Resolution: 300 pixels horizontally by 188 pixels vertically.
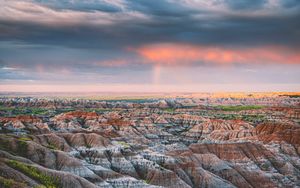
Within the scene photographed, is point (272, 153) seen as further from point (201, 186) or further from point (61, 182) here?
point (61, 182)

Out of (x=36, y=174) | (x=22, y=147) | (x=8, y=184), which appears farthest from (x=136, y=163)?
(x=8, y=184)

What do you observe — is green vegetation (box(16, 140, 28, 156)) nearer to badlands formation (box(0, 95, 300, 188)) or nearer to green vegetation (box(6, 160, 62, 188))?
badlands formation (box(0, 95, 300, 188))

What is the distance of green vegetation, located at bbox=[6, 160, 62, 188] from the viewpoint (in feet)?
255

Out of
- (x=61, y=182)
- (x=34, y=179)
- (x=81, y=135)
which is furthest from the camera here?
(x=81, y=135)

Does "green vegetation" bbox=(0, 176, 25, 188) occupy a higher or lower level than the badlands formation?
higher

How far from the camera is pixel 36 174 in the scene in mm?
79938

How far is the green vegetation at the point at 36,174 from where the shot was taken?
77688 millimetres

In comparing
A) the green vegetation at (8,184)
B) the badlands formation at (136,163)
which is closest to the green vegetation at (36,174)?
the badlands formation at (136,163)

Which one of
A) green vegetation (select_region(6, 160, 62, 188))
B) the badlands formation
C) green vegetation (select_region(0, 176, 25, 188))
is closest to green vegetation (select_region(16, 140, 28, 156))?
the badlands formation

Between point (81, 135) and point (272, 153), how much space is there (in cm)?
6048

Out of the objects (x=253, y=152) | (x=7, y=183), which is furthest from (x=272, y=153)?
(x=7, y=183)

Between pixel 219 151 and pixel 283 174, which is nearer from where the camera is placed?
pixel 283 174

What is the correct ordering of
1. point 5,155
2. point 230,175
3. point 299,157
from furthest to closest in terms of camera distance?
point 299,157 → point 230,175 → point 5,155

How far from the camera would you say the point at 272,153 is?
156 m
